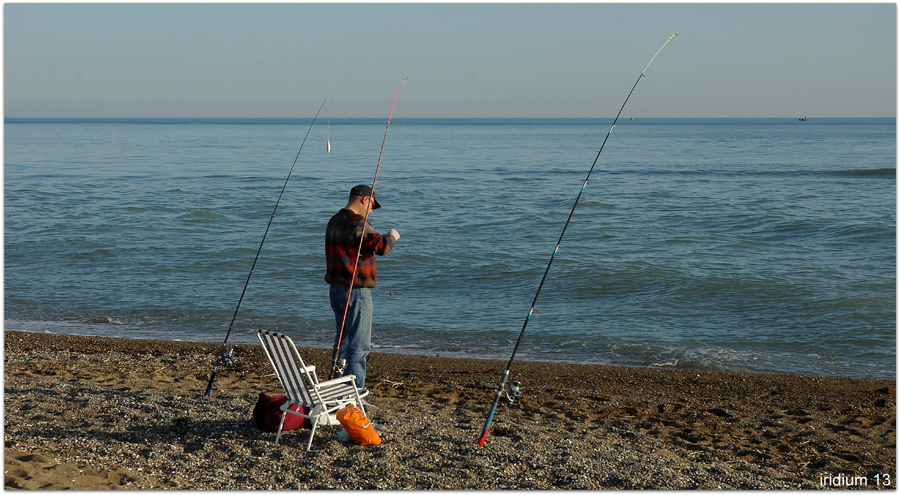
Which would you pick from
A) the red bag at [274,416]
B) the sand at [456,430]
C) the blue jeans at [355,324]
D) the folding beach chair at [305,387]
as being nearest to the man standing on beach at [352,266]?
the blue jeans at [355,324]

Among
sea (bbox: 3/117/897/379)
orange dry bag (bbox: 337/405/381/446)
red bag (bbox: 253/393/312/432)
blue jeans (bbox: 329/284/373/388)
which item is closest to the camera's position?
orange dry bag (bbox: 337/405/381/446)

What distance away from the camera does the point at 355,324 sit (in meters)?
4.91

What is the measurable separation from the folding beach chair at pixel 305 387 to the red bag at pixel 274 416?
2.1 inches

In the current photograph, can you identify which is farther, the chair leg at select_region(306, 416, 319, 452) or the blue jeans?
the blue jeans

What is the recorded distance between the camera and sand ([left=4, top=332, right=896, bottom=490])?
164 inches

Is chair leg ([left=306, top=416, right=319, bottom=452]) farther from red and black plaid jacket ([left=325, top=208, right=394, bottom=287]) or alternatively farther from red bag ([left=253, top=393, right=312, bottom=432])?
red and black plaid jacket ([left=325, top=208, right=394, bottom=287])

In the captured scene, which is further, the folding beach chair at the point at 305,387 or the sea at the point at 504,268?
the sea at the point at 504,268

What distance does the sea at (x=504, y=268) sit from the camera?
9.09 meters

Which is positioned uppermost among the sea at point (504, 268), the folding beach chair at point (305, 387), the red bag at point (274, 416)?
the folding beach chair at point (305, 387)

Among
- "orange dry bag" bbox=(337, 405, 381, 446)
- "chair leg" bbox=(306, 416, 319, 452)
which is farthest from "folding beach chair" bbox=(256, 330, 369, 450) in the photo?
"orange dry bag" bbox=(337, 405, 381, 446)

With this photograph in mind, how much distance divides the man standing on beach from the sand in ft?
1.93

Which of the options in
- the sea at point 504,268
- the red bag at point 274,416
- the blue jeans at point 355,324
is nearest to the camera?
the red bag at point 274,416

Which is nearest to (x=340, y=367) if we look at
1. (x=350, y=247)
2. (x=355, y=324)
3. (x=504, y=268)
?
(x=355, y=324)

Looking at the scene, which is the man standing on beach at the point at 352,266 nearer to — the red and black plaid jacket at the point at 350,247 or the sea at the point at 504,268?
the red and black plaid jacket at the point at 350,247
